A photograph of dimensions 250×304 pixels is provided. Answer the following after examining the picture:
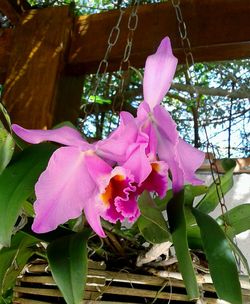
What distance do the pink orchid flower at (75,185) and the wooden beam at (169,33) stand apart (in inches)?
39.1

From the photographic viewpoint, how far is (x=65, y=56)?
156 centimetres

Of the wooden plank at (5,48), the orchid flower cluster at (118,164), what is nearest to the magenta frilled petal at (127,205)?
the orchid flower cluster at (118,164)

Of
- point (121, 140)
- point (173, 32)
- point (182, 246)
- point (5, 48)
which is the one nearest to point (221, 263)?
point (182, 246)

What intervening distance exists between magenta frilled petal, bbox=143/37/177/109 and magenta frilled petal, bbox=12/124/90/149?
79mm

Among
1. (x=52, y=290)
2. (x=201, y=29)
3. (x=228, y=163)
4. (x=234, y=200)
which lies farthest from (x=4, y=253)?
(x=234, y=200)

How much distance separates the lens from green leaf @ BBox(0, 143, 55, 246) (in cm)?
51

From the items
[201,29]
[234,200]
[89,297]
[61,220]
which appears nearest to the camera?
[61,220]

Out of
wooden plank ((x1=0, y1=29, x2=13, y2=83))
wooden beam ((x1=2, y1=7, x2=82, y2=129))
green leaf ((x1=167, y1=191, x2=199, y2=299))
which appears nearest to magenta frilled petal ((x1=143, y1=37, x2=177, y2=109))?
green leaf ((x1=167, y1=191, x2=199, y2=299))

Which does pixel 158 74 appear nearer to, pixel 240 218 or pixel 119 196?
pixel 119 196

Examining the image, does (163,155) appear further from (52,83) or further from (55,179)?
(52,83)

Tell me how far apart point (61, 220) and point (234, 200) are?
1.24 meters

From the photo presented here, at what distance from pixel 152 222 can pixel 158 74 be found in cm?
A: 15

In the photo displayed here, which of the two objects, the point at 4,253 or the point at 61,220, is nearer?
the point at 61,220

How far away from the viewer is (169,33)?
1.49 m
